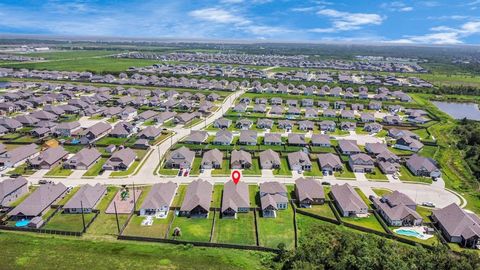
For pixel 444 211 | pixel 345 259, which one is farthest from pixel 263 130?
pixel 345 259

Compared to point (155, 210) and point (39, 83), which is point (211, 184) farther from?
point (39, 83)

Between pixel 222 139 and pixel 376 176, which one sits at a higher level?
pixel 222 139

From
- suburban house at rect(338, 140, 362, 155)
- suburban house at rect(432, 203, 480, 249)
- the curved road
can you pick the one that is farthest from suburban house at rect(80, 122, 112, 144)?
suburban house at rect(432, 203, 480, 249)

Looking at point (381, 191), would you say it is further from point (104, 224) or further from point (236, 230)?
point (104, 224)

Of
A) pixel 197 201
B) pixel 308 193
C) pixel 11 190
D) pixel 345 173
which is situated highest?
pixel 11 190

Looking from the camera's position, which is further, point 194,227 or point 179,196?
point 179,196

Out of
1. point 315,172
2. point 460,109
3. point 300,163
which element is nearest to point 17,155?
point 300,163

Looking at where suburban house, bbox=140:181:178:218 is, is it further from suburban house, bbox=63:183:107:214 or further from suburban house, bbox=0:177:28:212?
suburban house, bbox=0:177:28:212
